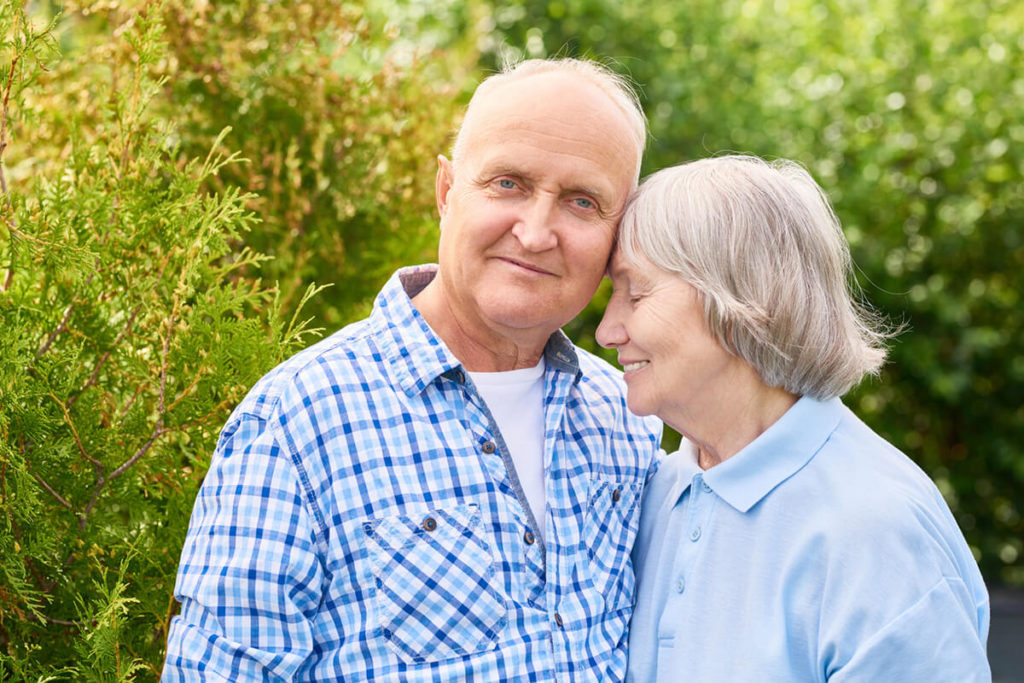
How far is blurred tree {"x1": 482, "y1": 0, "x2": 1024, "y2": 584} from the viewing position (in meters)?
6.04

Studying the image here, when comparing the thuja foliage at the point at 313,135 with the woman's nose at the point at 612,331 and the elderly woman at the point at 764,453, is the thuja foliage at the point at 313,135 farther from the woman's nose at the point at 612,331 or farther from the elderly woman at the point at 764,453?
the elderly woman at the point at 764,453

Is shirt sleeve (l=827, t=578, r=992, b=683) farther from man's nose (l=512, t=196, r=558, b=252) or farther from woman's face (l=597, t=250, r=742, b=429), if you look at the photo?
man's nose (l=512, t=196, r=558, b=252)

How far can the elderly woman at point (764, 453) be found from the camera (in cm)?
200

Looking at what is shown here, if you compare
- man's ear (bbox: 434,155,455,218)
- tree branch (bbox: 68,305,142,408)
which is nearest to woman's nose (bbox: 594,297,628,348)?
man's ear (bbox: 434,155,455,218)

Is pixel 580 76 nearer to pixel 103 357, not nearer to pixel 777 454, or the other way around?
pixel 777 454

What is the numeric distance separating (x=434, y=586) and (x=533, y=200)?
2.57 ft

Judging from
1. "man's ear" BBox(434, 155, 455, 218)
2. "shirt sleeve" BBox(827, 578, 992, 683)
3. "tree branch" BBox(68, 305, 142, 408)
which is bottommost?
"shirt sleeve" BBox(827, 578, 992, 683)

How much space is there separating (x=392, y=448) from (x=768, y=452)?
2.43ft

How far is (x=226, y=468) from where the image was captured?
196cm

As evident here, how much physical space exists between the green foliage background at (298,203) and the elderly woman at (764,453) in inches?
34.0

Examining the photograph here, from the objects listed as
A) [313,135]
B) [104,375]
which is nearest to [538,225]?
A: [104,375]

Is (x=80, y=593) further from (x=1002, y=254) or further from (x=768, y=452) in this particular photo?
(x=1002, y=254)

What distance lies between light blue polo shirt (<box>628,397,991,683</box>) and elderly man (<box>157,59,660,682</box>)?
0.17 meters

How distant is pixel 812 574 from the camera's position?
2039 millimetres
